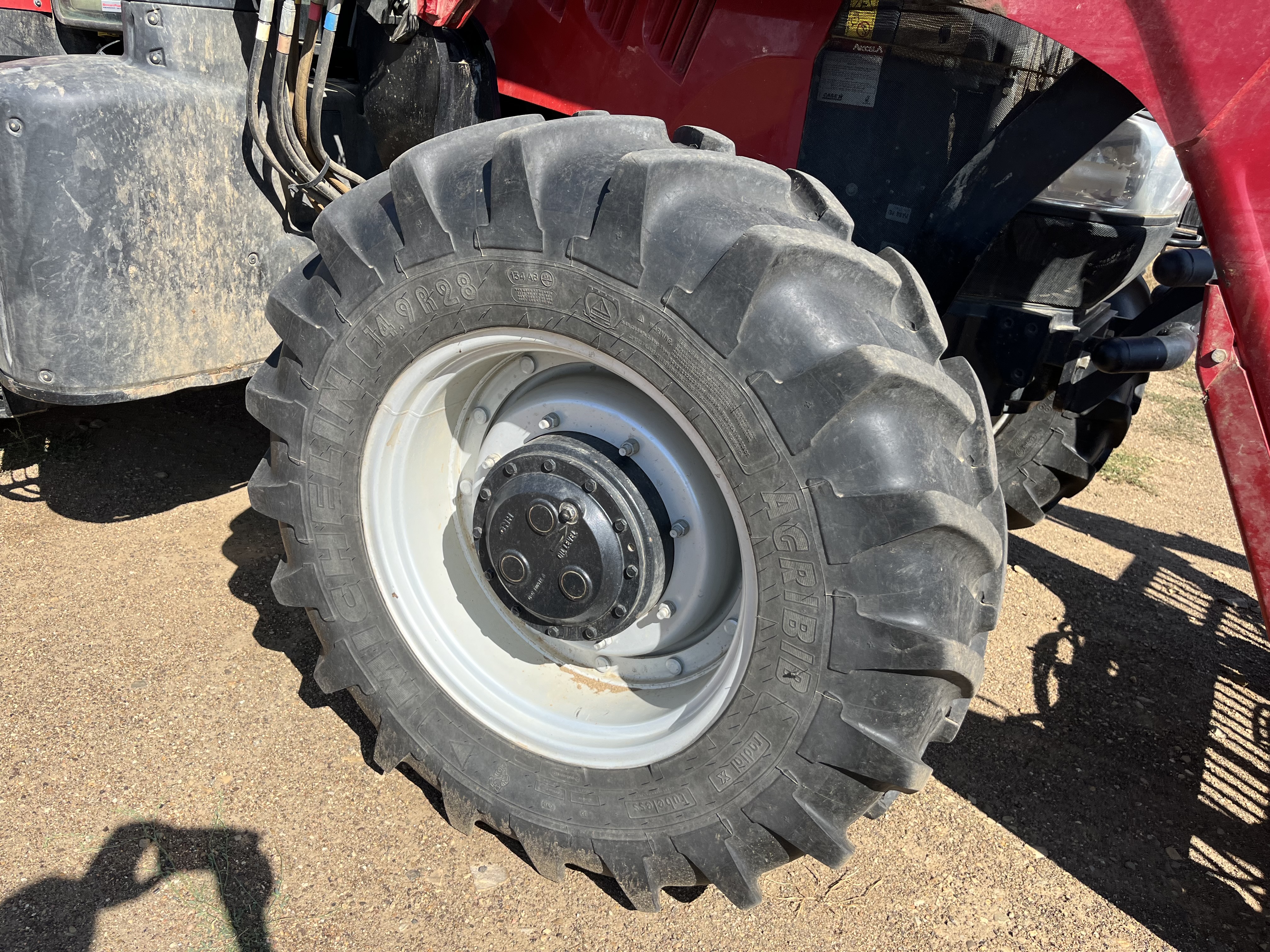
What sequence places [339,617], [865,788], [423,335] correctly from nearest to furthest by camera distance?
[865,788], [423,335], [339,617]

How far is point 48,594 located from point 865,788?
234cm

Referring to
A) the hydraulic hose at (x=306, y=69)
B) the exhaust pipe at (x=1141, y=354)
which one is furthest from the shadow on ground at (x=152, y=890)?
the exhaust pipe at (x=1141, y=354)

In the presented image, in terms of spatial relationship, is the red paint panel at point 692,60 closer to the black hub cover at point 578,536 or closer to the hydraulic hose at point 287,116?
the hydraulic hose at point 287,116

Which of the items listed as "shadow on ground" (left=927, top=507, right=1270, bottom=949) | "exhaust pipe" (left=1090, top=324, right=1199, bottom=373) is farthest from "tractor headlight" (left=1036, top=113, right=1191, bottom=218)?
"shadow on ground" (left=927, top=507, right=1270, bottom=949)

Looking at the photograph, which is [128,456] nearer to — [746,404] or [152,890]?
[152,890]

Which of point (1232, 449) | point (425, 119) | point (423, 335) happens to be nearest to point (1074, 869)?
point (1232, 449)

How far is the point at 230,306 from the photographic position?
7.80 feet

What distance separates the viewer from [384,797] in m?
2.12

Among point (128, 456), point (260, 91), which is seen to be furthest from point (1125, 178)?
point (128, 456)

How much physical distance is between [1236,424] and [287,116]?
81.8 inches

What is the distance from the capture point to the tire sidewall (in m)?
1.51

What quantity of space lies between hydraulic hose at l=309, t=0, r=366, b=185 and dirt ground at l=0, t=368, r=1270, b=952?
1.26 meters

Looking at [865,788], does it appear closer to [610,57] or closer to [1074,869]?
[1074,869]

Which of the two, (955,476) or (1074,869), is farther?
(1074,869)
